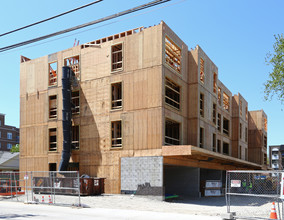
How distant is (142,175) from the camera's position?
26.2 metres

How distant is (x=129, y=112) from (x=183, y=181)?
957 centimetres

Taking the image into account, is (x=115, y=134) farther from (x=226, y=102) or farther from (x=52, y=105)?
(x=226, y=102)

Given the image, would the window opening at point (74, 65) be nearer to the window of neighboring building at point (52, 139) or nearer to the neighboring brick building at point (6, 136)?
the window of neighboring building at point (52, 139)

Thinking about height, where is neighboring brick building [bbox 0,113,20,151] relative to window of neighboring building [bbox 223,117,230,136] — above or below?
Answer: below

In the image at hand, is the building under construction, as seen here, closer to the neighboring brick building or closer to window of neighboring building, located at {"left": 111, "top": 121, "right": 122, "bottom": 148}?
window of neighboring building, located at {"left": 111, "top": 121, "right": 122, "bottom": 148}

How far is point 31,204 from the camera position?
21.0m

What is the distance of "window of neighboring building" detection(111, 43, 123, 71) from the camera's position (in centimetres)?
2944

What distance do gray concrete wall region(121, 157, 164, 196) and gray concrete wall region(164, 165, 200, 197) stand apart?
6.00 meters

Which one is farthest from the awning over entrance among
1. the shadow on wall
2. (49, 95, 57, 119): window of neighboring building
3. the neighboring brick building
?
the neighboring brick building

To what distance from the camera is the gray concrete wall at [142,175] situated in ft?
83.3

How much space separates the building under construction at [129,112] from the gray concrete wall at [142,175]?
0.08m

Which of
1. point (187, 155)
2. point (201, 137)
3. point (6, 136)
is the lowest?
point (6, 136)

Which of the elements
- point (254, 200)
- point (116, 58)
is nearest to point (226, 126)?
point (254, 200)

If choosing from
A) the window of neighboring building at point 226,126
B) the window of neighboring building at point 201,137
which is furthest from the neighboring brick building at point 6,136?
the window of neighboring building at point 201,137
